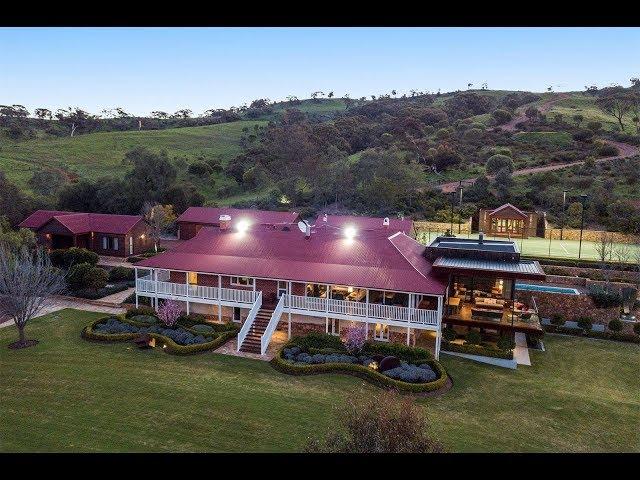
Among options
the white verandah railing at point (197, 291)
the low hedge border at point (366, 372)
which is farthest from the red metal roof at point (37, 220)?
the low hedge border at point (366, 372)

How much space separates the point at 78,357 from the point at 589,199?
49543 mm

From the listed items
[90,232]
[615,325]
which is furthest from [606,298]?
[90,232]

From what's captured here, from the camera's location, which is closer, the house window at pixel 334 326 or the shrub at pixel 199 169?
the house window at pixel 334 326

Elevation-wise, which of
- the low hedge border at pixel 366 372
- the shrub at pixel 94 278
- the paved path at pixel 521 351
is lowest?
the paved path at pixel 521 351

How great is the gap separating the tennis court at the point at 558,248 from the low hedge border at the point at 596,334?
833 centimetres

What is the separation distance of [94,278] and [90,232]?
12.9m

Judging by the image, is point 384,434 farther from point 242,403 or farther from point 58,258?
point 58,258

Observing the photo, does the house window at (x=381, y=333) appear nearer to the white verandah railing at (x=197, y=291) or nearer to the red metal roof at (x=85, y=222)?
the white verandah railing at (x=197, y=291)

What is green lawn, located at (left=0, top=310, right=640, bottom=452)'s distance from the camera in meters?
13.1

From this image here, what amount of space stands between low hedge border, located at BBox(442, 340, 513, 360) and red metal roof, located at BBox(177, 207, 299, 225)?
66.4 feet

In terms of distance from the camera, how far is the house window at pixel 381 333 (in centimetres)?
2180

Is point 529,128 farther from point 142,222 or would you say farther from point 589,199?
point 142,222

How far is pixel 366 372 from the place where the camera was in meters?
17.9

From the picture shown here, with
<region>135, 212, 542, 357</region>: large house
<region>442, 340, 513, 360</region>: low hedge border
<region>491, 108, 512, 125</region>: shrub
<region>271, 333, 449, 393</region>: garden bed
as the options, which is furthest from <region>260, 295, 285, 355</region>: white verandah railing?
<region>491, 108, 512, 125</region>: shrub
